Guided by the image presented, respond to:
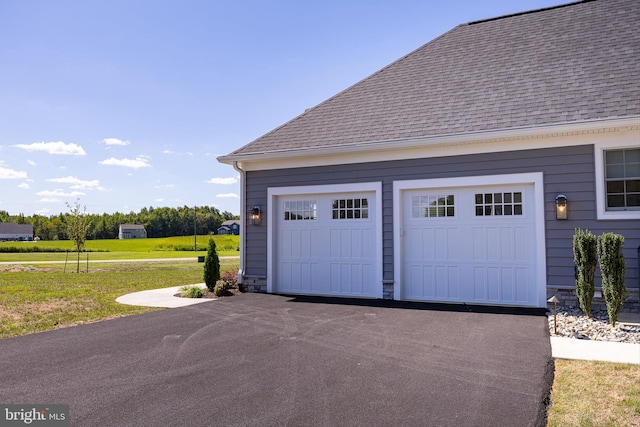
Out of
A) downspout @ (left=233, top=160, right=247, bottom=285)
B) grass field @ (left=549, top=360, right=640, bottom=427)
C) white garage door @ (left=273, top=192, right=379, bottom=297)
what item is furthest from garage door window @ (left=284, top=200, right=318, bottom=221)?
grass field @ (left=549, top=360, right=640, bottom=427)

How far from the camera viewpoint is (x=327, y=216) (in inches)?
377

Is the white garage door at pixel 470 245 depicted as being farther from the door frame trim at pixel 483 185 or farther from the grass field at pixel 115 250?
the grass field at pixel 115 250

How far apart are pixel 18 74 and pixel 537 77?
46.5 feet

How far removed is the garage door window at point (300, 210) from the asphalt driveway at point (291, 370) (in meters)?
3.12

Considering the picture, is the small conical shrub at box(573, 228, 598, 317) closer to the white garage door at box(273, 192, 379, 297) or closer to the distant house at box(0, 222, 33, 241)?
the white garage door at box(273, 192, 379, 297)

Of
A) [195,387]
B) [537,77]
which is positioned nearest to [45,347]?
[195,387]

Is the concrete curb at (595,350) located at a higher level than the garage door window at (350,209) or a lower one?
lower

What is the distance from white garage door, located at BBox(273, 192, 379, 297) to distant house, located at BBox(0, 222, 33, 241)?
84386mm

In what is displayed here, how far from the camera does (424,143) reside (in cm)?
823

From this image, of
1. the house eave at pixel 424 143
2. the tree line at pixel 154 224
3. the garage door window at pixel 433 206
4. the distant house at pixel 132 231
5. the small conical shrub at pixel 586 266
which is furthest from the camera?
the distant house at pixel 132 231

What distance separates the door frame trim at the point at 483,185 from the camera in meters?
7.55

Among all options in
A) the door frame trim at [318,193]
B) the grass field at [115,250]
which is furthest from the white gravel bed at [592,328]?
the grass field at [115,250]

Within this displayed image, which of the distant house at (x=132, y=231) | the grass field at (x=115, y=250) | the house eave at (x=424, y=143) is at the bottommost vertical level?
the grass field at (x=115, y=250)

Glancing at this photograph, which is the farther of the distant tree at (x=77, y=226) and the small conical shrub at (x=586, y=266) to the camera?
the distant tree at (x=77, y=226)
